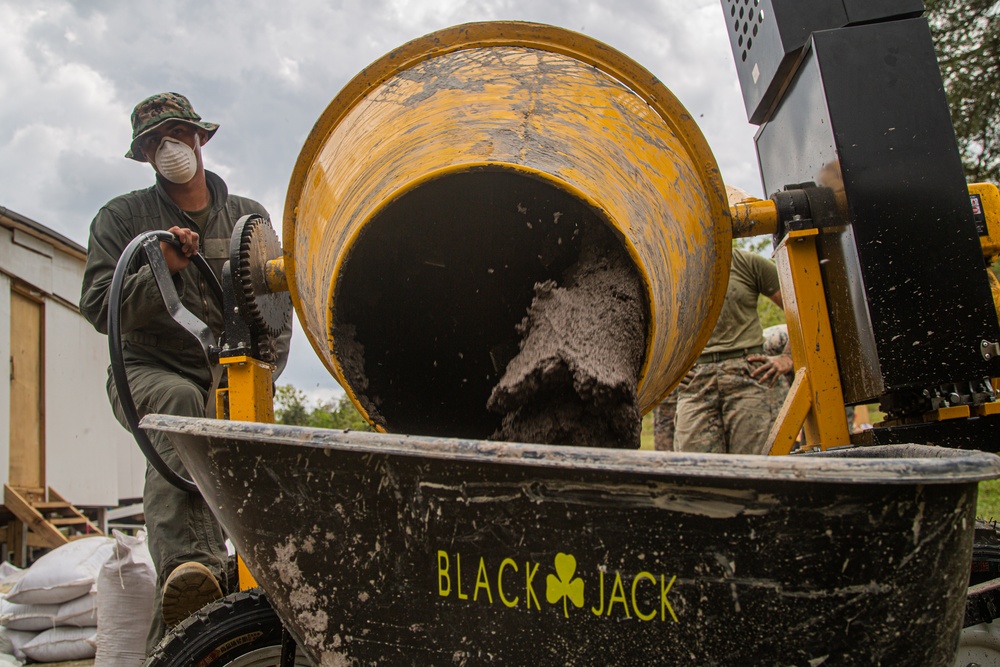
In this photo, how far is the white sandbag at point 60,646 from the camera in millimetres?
4008

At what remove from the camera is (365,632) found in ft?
4.10

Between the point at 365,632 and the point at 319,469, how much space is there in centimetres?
28

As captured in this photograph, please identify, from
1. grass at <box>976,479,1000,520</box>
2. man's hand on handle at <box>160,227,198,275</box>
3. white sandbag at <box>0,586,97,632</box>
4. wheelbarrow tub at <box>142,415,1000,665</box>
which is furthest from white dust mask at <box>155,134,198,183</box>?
grass at <box>976,479,1000,520</box>

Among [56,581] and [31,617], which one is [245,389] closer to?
[56,581]

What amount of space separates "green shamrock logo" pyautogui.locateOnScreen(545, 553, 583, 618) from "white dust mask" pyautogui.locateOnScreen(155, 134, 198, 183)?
2.56 metres

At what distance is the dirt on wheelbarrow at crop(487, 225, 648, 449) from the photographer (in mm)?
1565

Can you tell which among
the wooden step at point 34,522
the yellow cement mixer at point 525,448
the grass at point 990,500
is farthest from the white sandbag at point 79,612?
the grass at point 990,500

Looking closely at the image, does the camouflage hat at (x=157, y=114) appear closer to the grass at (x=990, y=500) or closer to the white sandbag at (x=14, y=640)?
A: the white sandbag at (x=14, y=640)

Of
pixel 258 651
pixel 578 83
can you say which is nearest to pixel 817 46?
pixel 578 83

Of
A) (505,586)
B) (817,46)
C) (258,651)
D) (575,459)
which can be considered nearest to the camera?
(575,459)

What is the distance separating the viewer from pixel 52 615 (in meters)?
4.10

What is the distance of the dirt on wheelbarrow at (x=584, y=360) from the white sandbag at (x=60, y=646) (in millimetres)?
3396

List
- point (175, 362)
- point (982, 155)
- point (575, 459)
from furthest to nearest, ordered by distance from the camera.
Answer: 1. point (982, 155)
2. point (175, 362)
3. point (575, 459)

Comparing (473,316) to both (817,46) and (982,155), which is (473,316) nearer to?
(817,46)
